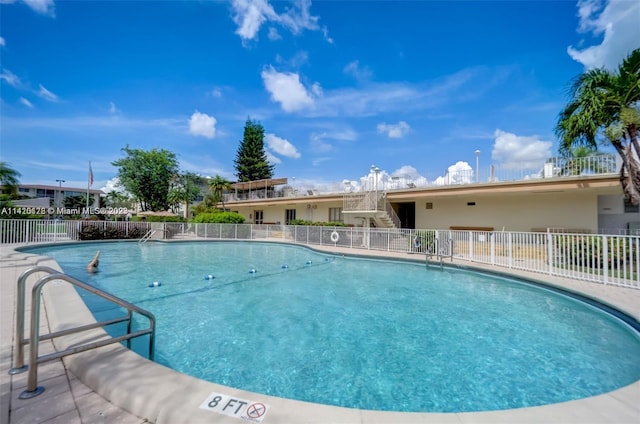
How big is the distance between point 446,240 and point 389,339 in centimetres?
875

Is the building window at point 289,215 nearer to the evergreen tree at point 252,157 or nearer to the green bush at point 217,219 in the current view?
the green bush at point 217,219

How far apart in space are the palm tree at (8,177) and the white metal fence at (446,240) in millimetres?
5682

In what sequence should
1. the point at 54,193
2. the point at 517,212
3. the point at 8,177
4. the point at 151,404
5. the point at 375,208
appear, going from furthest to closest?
the point at 54,193 → the point at 8,177 → the point at 375,208 → the point at 517,212 → the point at 151,404

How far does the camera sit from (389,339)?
185 inches

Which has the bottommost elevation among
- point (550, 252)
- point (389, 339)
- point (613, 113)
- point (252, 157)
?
point (389, 339)

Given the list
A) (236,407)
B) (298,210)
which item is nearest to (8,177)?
(298,210)

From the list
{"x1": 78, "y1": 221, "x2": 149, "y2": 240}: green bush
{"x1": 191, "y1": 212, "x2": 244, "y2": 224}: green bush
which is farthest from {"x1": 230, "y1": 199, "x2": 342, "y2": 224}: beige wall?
{"x1": 78, "y1": 221, "x2": 149, "y2": 240}: green bush

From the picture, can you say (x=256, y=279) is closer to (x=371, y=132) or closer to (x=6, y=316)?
A: (x=6, y=316)

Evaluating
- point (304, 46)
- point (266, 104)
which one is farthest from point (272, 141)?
point (304, 46)

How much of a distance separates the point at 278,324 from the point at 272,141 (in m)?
45.3

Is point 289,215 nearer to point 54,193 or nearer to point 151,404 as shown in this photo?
point 151,404

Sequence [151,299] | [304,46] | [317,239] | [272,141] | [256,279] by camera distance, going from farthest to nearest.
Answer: [272,141], [317,239], [304,46], [256,279], [151,299]

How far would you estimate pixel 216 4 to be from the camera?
1212 centimetres

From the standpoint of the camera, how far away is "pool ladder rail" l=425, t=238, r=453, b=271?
11.4 m
